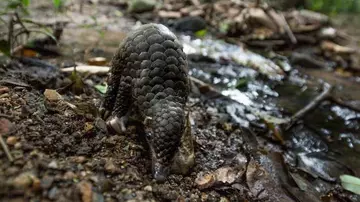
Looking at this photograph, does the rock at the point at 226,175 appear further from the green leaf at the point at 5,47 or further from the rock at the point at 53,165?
the green leaf at the point at 5,47

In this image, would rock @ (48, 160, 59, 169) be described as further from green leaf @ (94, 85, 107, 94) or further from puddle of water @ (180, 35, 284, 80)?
puddle of water @ (180, 35, 284, 80)

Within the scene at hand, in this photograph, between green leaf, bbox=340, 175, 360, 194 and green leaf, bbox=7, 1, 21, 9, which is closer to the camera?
green leaf, bbox=340, 175, 360, 194

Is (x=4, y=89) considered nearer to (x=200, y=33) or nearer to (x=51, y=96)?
(x=51, y=96)

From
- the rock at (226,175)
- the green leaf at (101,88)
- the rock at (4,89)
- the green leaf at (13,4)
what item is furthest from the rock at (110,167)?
the green leaf at (13,4)

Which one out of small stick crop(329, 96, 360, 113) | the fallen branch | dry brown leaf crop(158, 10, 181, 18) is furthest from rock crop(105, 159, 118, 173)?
dry brown leaf crop(158, 10, 181, 18)

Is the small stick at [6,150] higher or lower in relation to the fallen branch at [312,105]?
higher

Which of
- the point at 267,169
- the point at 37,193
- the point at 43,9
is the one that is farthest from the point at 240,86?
the point at 43,9
